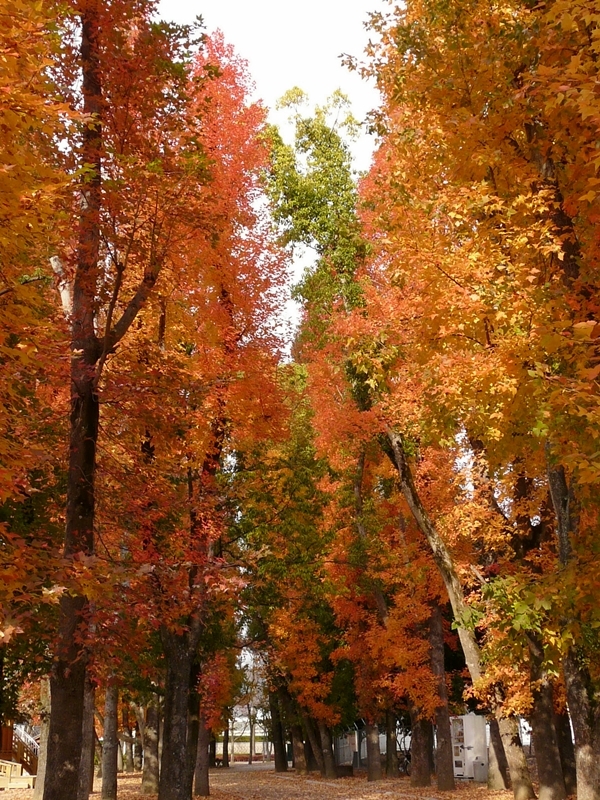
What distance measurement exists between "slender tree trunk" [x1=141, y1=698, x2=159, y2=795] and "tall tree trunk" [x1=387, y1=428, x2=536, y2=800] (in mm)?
11844

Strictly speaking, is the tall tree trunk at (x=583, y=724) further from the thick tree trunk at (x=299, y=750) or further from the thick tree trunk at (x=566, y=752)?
the thick tree trunk at (x=299, y=750)

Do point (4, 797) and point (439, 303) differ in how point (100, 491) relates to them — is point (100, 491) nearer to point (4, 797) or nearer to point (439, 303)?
point (439, 303)

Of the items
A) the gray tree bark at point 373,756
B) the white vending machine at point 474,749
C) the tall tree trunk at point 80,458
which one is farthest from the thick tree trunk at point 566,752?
the tall tree trunk at point 80,458

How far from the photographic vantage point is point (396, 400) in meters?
17.1

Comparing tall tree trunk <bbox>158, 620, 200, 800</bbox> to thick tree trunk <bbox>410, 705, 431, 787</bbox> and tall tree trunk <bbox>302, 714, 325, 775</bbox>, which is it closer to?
thick tree trunk <bbox>410, 705, 431, 787</bbox>

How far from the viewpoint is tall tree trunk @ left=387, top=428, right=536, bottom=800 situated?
17031 millimetres

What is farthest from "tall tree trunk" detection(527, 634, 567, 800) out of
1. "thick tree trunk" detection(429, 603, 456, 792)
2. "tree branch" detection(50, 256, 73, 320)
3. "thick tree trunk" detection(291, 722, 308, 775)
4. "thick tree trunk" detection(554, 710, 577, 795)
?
"thick tree trunk" detection(291, 722, 308, 775)

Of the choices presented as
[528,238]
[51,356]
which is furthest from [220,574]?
→ [528,238]

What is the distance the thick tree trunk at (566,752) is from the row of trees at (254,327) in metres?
0.10

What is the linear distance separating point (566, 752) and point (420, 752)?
7.44 metres

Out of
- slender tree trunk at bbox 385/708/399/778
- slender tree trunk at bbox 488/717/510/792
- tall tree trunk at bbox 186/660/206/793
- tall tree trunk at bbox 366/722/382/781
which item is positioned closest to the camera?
tall tree trunk at bbox 186/660/206/793

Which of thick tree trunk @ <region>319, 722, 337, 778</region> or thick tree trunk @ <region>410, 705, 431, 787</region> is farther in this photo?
thick tree trunk @ <region>319, 722, 337, 778</region>

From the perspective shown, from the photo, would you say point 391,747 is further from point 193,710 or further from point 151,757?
point 193,710

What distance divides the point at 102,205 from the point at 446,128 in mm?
3847
